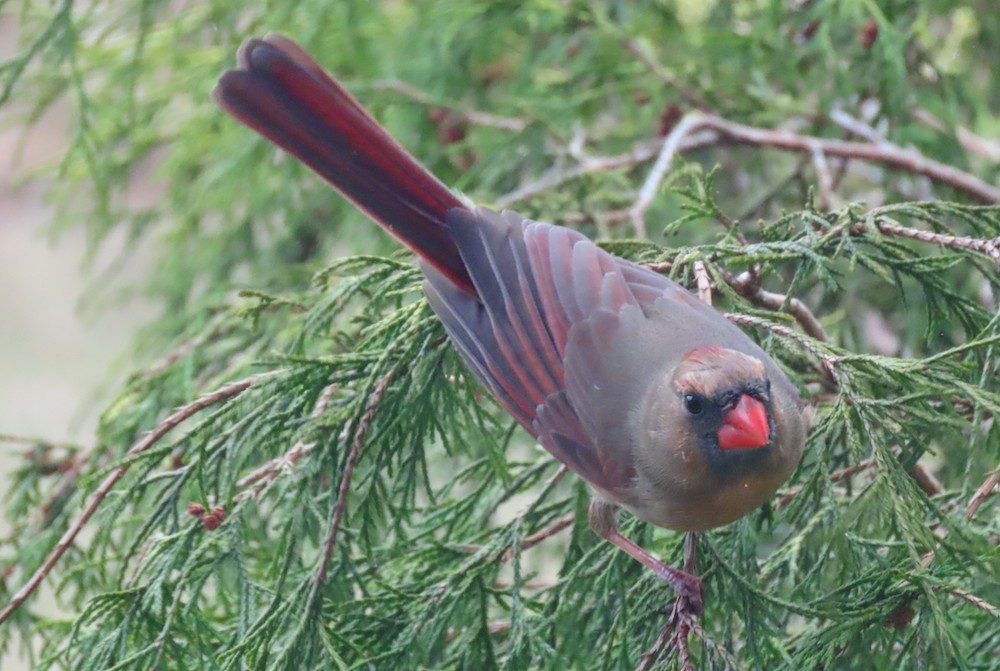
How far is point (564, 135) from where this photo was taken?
11.6 ft

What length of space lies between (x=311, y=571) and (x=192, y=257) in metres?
2.38

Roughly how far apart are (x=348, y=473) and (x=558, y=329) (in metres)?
0.51

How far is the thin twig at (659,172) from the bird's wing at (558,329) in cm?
68

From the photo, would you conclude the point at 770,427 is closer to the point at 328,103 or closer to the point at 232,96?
the point at 328,103

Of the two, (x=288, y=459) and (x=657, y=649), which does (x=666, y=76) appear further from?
(x=657, y=649)

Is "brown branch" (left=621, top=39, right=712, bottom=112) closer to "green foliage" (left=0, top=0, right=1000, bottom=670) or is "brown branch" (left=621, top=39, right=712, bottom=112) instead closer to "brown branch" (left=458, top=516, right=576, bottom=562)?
"green foliage" (left=0, top=0, right=1000, bottom=670)

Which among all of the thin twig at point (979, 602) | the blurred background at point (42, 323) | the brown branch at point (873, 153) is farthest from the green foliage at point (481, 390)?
the blurred background at point (42, 323)

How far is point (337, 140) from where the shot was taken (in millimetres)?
2158

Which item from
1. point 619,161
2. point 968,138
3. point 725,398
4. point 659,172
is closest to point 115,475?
point 725,398

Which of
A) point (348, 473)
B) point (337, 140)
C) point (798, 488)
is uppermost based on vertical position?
point (337, 140)

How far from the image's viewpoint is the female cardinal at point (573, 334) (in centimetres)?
185

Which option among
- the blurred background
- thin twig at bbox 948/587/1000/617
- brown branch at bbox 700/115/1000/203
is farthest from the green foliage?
the blurred background

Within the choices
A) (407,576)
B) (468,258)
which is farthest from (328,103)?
(407,576)

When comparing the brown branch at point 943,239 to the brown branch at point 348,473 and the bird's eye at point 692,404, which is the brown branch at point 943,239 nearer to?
the bird's eye at point 692,404
